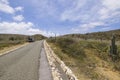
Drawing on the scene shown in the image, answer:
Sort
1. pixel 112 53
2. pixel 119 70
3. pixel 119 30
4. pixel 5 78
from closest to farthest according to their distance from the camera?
pixel 5 78, pixel 119 70, pixel 112 53, pixel 119 30

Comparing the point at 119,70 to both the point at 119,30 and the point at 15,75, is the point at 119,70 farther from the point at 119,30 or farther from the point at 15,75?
the point at 119,30

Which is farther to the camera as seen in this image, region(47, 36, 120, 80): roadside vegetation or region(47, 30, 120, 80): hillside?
region(47, 30, 120, 80): hillside

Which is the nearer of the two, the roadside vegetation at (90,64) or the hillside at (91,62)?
the roadside vegetation at (90,64)

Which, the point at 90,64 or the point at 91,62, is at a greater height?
the point at 90,64

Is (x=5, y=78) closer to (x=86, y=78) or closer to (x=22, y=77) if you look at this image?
(x=22, y=77)

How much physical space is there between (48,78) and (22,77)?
121cm

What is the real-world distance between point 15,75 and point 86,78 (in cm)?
341

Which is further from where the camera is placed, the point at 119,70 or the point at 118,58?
the point at 118,58

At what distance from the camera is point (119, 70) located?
63.2 feet

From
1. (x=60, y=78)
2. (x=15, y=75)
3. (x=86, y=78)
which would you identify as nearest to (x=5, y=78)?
(x=15, y=75)

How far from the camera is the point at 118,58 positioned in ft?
93.1

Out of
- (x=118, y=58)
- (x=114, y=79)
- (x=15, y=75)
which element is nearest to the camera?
(x=15, y=75)

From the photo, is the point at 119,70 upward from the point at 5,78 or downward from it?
downward

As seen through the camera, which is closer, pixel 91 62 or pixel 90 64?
pixel 90 64
